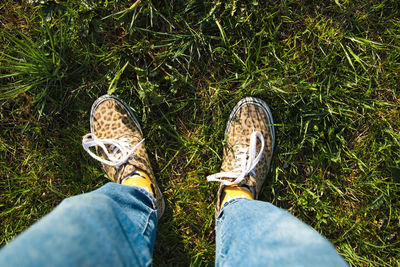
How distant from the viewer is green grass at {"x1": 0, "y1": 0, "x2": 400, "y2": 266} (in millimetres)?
1625

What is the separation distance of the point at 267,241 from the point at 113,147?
45.5 inches

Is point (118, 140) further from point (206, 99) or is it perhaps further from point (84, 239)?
point (84, 239)

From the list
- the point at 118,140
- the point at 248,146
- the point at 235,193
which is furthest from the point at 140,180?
the point at 248,146

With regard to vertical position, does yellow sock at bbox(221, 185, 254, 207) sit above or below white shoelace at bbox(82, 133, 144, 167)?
below

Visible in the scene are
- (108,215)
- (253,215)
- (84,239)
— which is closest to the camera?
(84,239)

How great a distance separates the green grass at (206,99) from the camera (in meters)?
1.62

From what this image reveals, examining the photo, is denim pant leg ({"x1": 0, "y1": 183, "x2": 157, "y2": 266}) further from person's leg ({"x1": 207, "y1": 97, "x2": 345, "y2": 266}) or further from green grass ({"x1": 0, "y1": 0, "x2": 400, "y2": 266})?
green grass ({"x1": 0, "y1": 0, "x2": 400, "y2": 266})

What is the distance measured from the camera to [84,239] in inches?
34.7

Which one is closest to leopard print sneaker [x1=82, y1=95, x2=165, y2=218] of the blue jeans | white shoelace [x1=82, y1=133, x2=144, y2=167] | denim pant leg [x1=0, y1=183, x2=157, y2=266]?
white shoelace [x1=82, y1=133, x2=144, y2=167]

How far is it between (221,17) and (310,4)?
56cm

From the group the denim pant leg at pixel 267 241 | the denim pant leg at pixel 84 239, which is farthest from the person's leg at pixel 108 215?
the denim pant leg at pixel 267 241

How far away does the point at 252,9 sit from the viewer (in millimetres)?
1595

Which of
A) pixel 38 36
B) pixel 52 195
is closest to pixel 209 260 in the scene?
pixel 52 195

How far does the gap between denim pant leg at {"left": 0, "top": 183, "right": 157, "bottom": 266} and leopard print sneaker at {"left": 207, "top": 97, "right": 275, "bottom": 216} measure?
2.12 ft
